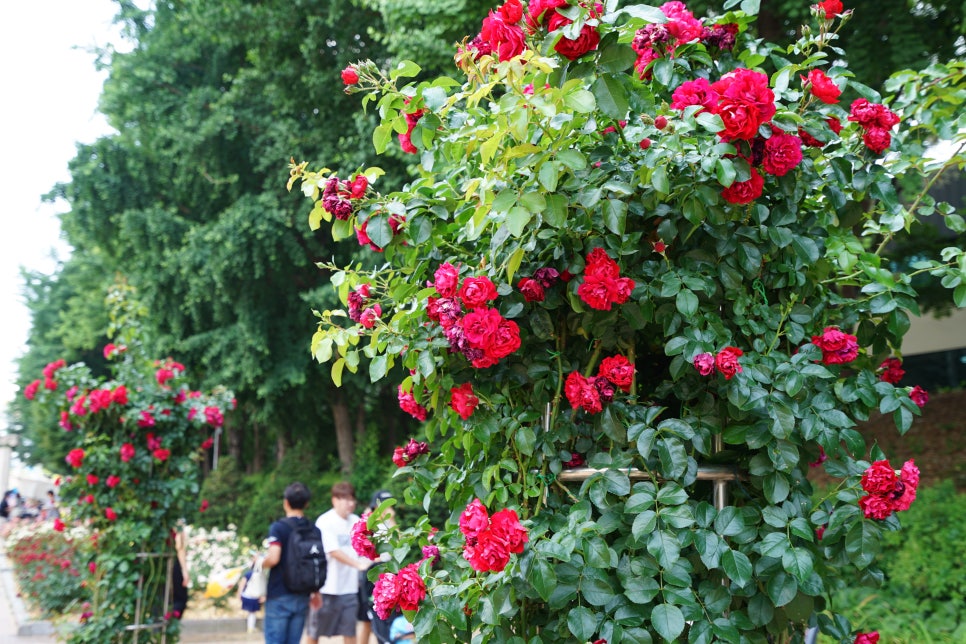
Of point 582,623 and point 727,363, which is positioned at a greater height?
point 727,363

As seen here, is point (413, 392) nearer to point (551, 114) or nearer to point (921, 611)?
point (551, 114)

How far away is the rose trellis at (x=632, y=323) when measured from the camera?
6.07 feet

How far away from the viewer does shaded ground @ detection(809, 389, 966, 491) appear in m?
9.21

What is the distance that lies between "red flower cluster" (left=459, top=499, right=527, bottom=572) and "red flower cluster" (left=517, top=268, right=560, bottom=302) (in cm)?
57

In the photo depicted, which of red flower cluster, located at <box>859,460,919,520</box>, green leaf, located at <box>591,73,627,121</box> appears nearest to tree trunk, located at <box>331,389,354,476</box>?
red flower cluster, located at <box>859,460,919,520</box>

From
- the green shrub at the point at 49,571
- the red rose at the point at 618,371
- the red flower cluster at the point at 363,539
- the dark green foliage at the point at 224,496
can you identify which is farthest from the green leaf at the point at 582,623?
the dark green foliage at the point at 224,496

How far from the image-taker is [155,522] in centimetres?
659

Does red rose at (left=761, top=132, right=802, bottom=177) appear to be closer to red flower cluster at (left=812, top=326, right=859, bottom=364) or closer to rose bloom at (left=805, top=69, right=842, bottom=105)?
rose bloom at (left=805, top=69, right=842, bottom=105)

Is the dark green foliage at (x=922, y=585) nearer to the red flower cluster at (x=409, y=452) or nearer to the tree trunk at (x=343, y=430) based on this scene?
the red flower cluster at (x=409, y=452)

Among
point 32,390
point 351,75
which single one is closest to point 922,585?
point 351,75

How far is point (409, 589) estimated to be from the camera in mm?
2080

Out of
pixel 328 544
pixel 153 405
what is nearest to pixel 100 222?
pixel 153 405

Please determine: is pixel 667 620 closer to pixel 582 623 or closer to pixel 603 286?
pixel 582 623

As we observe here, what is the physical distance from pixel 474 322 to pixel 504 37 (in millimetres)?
678
